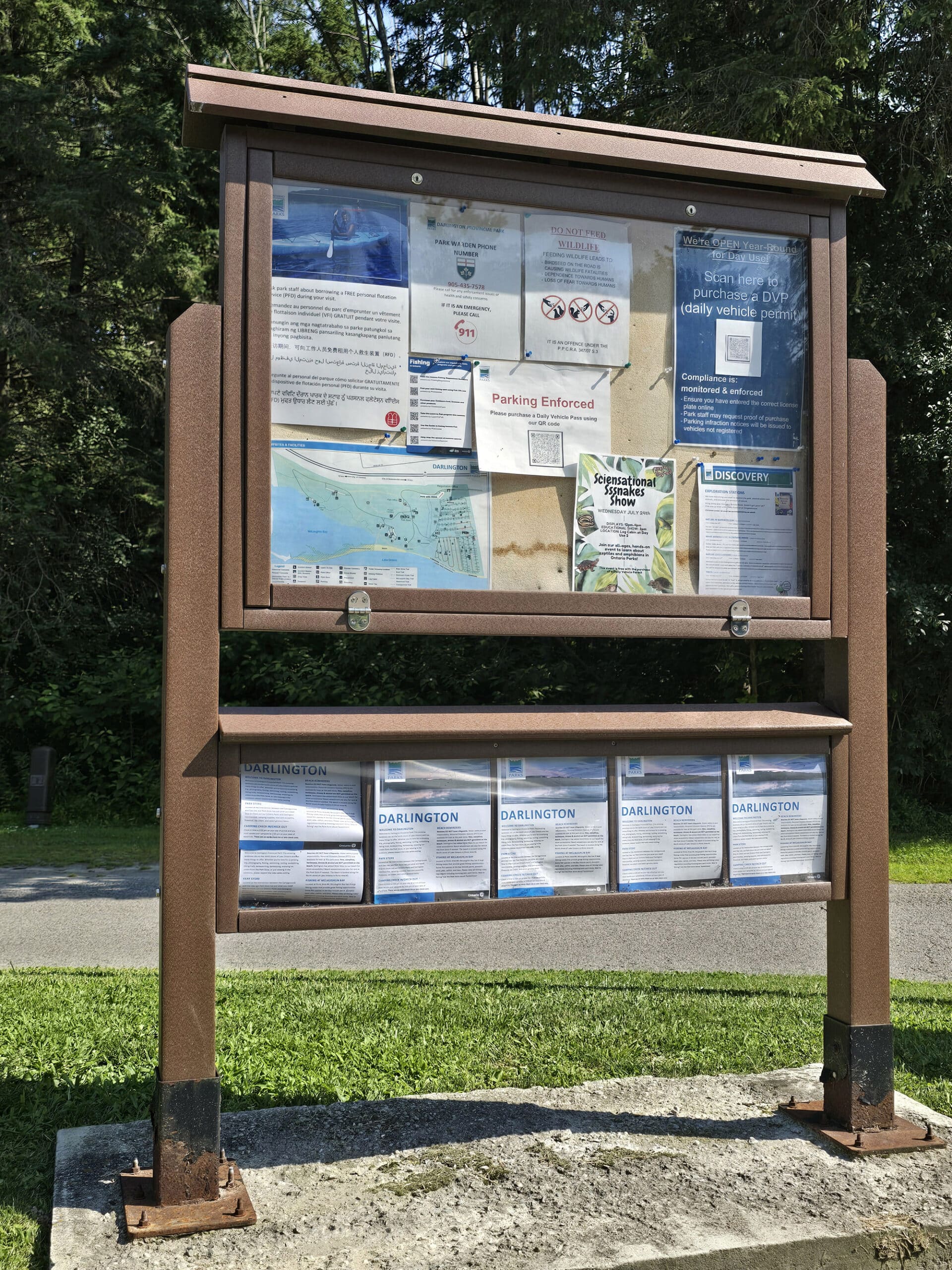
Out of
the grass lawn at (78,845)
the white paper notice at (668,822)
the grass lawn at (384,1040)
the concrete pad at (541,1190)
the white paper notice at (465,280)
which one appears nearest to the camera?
the concrete pad at (541,1190)

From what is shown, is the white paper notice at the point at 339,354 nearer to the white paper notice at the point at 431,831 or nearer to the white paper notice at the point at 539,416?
the white paper notice at the point at 539,416

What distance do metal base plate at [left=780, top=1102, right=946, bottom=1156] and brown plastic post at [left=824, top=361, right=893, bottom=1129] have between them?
0.03 m

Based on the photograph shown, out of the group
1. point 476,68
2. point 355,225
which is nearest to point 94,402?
point 476,68

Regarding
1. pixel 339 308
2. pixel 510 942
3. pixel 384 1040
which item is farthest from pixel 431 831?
pixel 510 942

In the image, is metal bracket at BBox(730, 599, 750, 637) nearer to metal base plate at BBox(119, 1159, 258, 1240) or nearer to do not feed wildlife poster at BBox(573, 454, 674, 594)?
do not feed wildlife poster at BBox(573, 454, 674, 594)

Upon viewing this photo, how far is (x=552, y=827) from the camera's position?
3.15 meters

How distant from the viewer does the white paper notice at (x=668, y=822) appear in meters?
3.21

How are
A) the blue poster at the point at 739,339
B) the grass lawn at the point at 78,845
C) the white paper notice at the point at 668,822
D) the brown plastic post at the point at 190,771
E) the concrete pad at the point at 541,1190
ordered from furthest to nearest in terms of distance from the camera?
the grass lawn at the point at 78,845 → the blue poster at the point at 739,339 → the white paper notice at the point at 668,822 → the brown plastic post at the point at 190,771 → the concrete pad at the point at 541,1190

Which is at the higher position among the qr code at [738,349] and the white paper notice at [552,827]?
the qr code at [738,349]

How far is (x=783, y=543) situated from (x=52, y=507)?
15338 millimetres

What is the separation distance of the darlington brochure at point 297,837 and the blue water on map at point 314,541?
0.53m

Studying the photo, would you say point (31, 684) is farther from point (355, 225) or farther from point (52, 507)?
point (355, 225)

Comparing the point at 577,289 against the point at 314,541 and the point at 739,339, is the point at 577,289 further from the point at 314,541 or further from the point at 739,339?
the point at 314,541

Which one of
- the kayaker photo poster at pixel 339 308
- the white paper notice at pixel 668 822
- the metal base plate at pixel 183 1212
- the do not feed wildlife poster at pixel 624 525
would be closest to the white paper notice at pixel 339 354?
the kayaker photo poster at pixel 339 308
